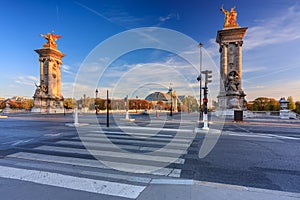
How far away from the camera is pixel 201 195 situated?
3076 millimetres

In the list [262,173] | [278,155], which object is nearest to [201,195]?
[262,173]

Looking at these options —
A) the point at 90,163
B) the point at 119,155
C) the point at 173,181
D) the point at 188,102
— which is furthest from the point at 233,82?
the point at 188,102

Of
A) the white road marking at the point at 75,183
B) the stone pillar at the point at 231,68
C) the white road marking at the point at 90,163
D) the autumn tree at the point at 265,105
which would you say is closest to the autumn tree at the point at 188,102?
the autumn tree at the point at 265,105

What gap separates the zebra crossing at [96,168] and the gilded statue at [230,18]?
116ft

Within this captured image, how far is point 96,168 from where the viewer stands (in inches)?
177

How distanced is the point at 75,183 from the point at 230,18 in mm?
40523

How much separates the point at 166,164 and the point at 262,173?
2421mm

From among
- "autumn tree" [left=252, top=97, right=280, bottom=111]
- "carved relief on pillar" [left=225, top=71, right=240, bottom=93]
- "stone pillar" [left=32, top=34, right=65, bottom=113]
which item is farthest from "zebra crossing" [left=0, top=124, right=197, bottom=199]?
"autumn tree" [left=252, top=97, right=280, bottom=111]

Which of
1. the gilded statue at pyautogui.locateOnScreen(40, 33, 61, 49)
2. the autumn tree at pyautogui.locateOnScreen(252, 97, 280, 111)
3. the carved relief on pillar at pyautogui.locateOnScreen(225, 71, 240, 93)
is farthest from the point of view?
the autumn tree at pyautogui.locateOnScreen(252, 97, 280, 111)

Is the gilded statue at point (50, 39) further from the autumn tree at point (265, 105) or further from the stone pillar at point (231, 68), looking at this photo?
the autumn tree at point (265, 105)

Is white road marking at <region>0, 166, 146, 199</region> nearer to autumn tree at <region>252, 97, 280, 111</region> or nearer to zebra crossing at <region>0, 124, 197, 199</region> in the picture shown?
zebra crossing at <region>0, 124, 197, 199</region>

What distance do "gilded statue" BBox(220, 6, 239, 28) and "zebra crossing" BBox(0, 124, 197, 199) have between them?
116 ft

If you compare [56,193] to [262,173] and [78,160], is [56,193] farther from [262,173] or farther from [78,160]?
[262,173]

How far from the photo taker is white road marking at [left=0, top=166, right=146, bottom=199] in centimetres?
326
